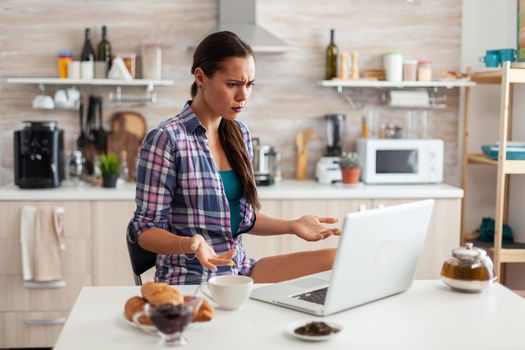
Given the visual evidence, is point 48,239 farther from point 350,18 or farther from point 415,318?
point 415,318

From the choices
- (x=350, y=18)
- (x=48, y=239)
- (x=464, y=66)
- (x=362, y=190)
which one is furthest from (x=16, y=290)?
(x=464, y=66)

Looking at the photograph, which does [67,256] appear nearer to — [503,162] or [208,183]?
[208,183]

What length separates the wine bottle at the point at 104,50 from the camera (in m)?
4.31

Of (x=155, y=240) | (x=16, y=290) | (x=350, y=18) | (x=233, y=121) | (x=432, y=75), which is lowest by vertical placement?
(x=16, y=290)

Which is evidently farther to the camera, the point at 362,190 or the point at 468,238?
the point at 468,238

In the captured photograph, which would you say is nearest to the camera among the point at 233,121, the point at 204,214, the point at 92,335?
the point at 92,335

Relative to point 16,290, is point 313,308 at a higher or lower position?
higher

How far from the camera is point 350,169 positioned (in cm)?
420

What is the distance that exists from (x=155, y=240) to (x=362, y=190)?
201 cm

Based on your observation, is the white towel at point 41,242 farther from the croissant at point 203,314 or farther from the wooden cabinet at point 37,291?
the croissant at point 203,314

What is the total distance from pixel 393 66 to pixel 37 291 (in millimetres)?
2267

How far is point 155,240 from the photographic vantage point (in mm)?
2221

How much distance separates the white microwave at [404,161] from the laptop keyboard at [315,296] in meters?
2.31

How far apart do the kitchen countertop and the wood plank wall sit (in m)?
0.46
